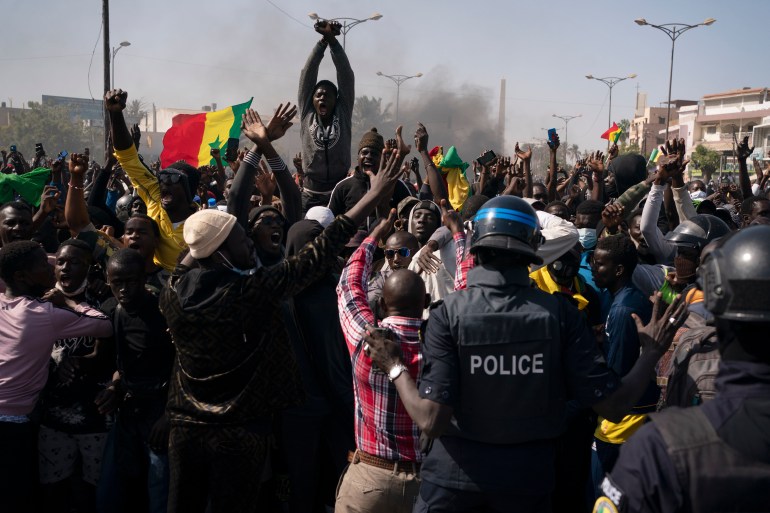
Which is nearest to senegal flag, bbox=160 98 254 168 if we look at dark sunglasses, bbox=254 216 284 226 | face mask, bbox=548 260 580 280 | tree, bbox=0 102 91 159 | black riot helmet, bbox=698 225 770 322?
dark sunglasses, bbox=254 216 284 226

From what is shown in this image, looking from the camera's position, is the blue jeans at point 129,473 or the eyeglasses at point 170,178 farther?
the eyeglasses at point 170,178

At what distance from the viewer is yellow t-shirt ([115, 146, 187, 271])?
5273mm

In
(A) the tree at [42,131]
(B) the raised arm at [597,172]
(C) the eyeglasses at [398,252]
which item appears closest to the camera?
(C) the eyeglasses at [398,252]

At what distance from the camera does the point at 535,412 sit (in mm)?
2795

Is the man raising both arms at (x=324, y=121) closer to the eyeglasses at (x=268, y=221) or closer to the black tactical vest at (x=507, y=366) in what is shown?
the eyeglasses at (x=268, y=221)

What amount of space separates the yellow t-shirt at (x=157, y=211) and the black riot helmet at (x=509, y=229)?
287cm

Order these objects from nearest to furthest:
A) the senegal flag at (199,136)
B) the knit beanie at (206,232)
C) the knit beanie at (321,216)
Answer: the knit beanie at (206,232) → the knit beanie at (321,216) → the senegal flag at (199,136)

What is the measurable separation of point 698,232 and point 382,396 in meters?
2.68

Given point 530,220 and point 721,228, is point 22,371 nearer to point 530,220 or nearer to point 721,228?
point 530,220

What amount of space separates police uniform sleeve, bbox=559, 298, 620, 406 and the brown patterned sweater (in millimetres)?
1238

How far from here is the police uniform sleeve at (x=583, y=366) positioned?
9.06 feet

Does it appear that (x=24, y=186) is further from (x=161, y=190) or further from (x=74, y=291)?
(x=74, y=291)

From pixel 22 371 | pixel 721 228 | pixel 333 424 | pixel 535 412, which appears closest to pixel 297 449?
pixel 333 424

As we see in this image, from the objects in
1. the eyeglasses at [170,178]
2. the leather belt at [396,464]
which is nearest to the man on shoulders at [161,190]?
the eyeglasses at [170,178]
